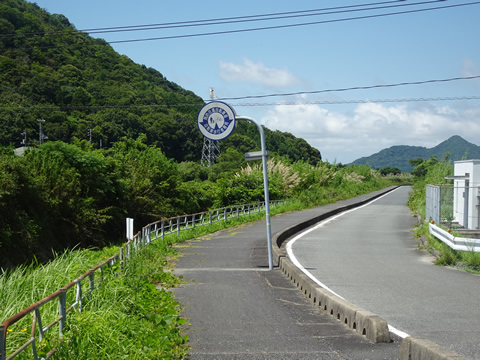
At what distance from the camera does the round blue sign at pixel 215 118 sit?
14.1m

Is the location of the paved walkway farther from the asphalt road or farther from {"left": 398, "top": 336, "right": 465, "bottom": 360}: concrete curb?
the asphalt road

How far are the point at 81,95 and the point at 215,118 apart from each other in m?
65.4

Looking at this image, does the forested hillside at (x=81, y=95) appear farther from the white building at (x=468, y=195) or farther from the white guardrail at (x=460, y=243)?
the white guardrail at (x=460, y=243)

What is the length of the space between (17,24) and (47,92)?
82.0 feet

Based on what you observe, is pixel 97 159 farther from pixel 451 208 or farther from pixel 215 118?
pixel 215 118

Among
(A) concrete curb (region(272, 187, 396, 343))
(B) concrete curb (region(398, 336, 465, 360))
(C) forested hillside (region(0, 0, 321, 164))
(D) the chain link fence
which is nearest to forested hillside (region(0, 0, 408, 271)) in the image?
Answer: (C) forested hillside (region(0, 0, 321, 164))

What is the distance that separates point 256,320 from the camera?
338 inches

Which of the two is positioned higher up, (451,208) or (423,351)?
(423,351)

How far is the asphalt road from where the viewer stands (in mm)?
8094

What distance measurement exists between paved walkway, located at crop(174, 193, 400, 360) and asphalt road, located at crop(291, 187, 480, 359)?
95 cm

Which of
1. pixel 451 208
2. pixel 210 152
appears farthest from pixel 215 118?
pixel 210 152

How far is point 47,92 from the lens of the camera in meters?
77.8

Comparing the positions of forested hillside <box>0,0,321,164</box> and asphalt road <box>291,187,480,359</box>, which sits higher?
forested hillside <box>0,0,321,164</box>

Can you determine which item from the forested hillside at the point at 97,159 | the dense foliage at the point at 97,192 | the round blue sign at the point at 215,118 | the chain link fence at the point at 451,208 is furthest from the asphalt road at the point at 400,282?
the dense foliage at the point at 97,192
